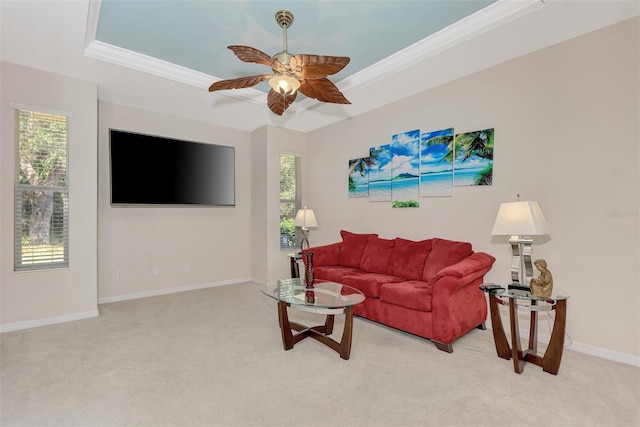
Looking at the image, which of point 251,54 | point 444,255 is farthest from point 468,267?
point 251,54

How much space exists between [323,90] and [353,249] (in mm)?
2240

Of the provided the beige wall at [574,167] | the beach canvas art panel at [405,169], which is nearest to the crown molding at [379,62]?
the beige wall at [574,167]

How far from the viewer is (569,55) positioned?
2.74 m

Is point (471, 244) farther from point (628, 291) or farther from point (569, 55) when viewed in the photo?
point (569, 55)

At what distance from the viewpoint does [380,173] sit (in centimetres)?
432

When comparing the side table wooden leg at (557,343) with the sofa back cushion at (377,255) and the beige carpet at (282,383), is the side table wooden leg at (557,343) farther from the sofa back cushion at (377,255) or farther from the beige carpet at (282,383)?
the sofa back cushion at (377,255)

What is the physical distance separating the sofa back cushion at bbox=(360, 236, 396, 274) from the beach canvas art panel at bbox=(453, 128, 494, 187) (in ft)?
3.62

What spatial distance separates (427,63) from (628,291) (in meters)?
2.69

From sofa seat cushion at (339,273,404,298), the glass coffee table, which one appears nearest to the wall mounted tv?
the glass coffee table

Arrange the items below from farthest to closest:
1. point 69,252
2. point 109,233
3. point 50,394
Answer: point 109,233, point 69,252, point 50,394

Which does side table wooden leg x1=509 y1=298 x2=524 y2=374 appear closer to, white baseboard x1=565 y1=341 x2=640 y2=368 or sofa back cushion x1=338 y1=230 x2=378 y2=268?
white baseboard x1=565 y1=341 x2=640 y2=368

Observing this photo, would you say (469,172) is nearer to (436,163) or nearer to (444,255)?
(436,163)

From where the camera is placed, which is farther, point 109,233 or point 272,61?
point 109,233

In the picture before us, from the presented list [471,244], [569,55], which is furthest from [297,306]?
[569,55]
